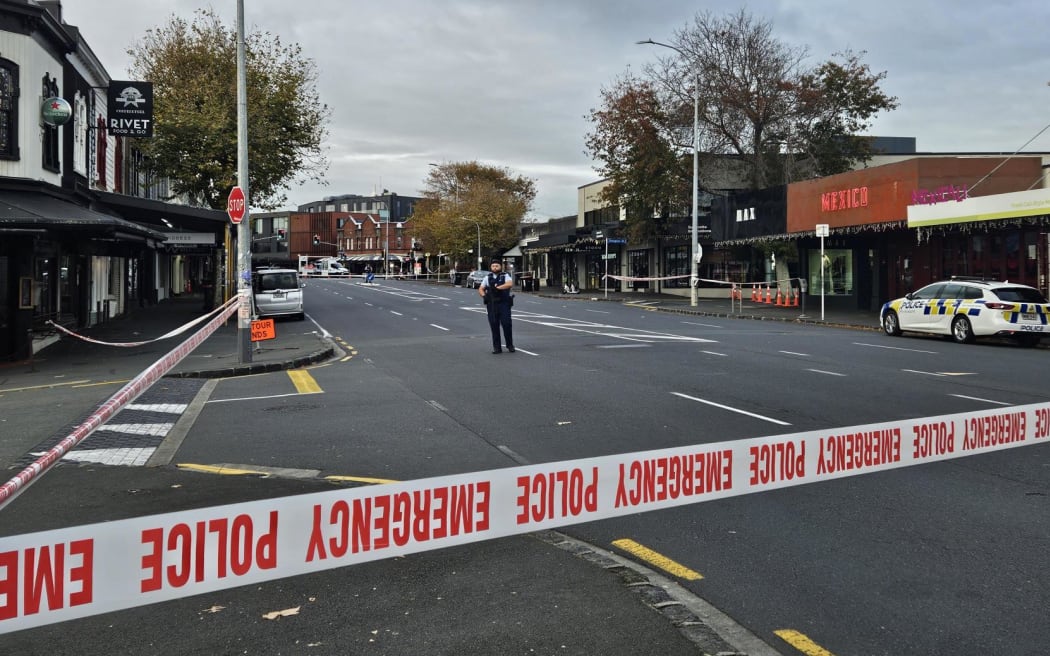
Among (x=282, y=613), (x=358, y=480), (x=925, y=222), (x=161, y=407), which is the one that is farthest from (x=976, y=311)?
(x=282, y=613)

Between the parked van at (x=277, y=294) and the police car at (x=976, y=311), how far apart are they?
19.4 meters

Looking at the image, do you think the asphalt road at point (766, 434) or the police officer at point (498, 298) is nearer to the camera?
the asphalt road at point (766, 434)

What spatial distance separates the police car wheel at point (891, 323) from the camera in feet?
76.4

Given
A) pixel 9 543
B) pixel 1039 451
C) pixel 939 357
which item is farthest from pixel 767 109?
pixel 9 543

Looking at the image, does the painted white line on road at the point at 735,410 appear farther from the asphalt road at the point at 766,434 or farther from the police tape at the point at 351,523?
the police tape at the point at 351,523

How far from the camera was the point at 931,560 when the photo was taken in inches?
209

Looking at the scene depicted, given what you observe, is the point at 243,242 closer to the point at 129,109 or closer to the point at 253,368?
the point at 253,368

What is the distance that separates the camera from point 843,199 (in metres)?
31.8

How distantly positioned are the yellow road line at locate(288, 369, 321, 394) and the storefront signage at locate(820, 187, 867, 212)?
71.7 ft

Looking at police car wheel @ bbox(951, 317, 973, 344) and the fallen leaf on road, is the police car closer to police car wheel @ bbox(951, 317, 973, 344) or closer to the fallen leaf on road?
police car wheel @ bbox(951, 317, 973, 344)

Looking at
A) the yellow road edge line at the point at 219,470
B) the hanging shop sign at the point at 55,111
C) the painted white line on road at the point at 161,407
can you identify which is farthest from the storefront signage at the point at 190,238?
the yellow road edge line at the point at 219,470

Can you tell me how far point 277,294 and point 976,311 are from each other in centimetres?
2172

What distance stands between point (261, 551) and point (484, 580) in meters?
1.76

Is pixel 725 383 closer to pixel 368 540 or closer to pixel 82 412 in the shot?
pixel 82 412
